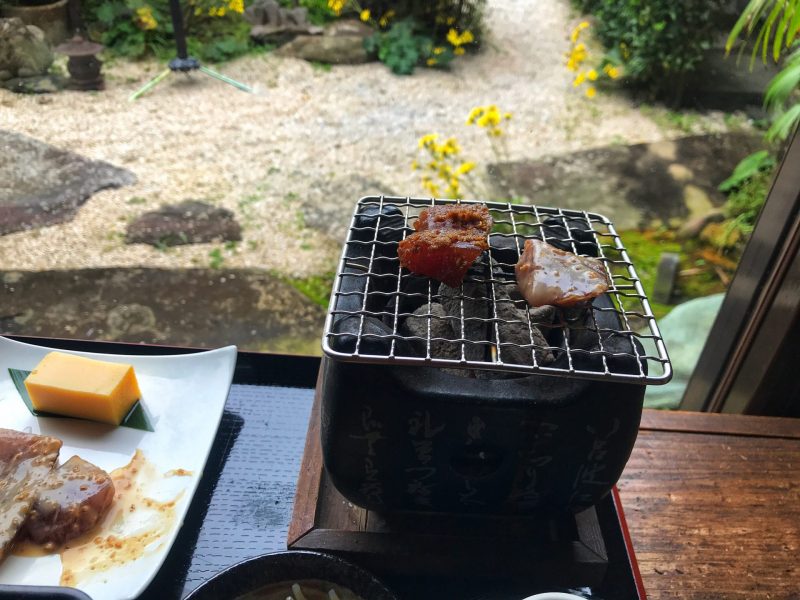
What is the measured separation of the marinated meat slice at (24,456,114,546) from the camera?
1.21 meters

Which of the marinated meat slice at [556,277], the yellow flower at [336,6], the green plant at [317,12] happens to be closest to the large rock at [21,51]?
the green plant at [317,12]

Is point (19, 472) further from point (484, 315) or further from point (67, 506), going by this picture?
point (484, 315)

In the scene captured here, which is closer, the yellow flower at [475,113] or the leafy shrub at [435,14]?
the leafy shrub at [435,14]

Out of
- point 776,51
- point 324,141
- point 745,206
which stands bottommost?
point 745,206

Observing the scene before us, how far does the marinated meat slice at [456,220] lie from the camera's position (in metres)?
1.18

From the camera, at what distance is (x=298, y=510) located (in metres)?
1.23

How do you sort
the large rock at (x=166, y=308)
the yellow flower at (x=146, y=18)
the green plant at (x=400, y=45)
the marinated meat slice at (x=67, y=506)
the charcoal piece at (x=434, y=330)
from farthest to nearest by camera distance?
the green plant at (x=400, y=45), the large rock at (x=166, y=308), the yellow flower at (x=146, y=18), the marinated meat slice at (x=67, y=506), the charcoal piece at (x=434, y=330)

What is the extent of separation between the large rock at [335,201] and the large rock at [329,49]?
454mm

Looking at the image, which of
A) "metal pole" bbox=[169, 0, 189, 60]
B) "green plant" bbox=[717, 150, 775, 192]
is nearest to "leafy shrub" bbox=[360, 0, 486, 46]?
"metal pole" bbox=[169, 0, 189, 60]

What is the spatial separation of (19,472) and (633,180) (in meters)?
2.47

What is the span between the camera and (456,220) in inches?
47.1

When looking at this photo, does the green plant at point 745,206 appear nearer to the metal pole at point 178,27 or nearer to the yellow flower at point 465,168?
the yellow flower at point 465,168

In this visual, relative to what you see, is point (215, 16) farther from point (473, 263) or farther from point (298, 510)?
point (298, 510)

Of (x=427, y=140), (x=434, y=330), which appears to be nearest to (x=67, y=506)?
(x=434, y=330)
